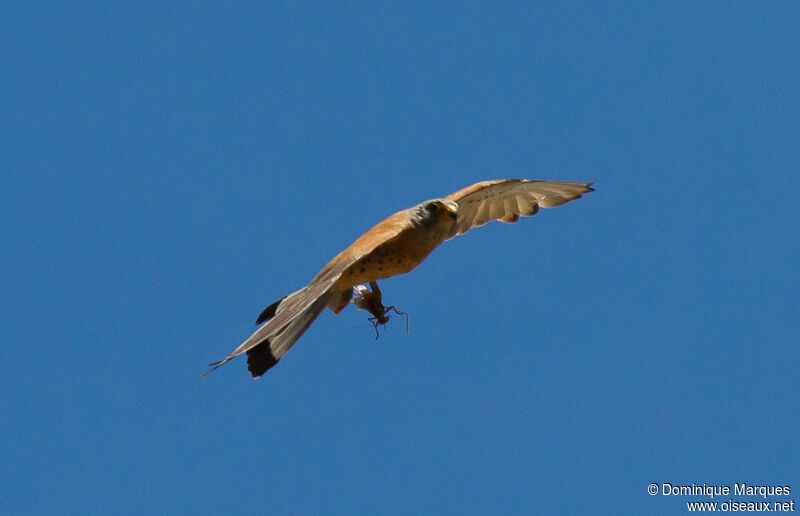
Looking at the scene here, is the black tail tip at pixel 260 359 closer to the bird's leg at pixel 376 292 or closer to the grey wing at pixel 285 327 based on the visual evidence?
the grey wing at pixel 285 327

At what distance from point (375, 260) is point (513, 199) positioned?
2695mm

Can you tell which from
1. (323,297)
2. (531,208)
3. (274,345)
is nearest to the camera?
(274,345)

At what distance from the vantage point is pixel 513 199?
957 cm

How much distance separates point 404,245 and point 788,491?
4.52m

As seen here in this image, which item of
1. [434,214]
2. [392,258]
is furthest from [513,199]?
[392,258]

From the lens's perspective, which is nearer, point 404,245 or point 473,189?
point 404,245

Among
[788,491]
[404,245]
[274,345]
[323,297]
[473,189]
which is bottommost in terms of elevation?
[788,491]

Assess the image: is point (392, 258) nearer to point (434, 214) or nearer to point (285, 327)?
point (434, 214)

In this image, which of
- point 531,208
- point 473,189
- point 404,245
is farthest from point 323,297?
point 531,208

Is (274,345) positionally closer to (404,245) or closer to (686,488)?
(404,245)

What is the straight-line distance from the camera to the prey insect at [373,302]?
25.1ft

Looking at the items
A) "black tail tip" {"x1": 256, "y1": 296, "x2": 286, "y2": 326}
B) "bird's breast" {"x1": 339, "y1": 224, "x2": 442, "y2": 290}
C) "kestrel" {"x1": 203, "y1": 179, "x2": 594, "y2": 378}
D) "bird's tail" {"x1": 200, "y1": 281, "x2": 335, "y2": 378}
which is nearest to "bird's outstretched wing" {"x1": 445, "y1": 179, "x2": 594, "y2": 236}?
"kestrel" {"x1": 203, "y1": 179, "x2": 594, "y2": 378}

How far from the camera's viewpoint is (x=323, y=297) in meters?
6.69

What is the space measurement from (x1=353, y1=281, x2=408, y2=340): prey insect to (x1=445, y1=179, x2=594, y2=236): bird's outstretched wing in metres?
1.73
